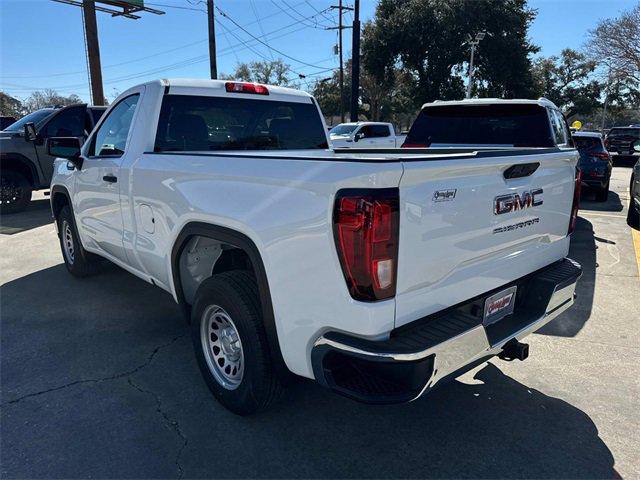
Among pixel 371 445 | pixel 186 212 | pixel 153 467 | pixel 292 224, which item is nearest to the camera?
pixel 292 224

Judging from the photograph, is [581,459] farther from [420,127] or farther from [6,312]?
[420,127]

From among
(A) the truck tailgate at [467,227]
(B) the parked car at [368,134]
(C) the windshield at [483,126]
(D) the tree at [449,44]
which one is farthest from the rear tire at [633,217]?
(D) the tree at [449,44]

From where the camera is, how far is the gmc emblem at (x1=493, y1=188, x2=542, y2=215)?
2425 mm

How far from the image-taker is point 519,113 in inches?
252

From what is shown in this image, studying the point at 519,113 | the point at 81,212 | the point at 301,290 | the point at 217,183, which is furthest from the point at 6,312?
the point at 519,113

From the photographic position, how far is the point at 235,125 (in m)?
4.03

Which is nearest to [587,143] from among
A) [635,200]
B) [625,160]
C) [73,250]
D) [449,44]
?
[635,200]

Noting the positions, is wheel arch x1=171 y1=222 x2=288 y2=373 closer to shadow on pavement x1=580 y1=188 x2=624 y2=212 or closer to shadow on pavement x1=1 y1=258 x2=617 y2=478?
shadow on pavement x1=1 y1=258 x2=617 y2=478

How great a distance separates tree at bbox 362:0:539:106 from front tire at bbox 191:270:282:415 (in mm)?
34979

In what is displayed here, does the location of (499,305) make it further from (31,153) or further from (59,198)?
(31,153)

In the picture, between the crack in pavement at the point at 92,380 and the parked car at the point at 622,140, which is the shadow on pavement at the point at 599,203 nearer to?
the crack in pavement at the point at 92,380

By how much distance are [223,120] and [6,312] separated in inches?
111

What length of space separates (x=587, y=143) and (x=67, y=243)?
430 inches

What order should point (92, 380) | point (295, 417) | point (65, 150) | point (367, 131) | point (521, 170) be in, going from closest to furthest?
point (521, 170) < point (295, 417) < point (92, 380) < point (65, 150) < point (367, 131)
